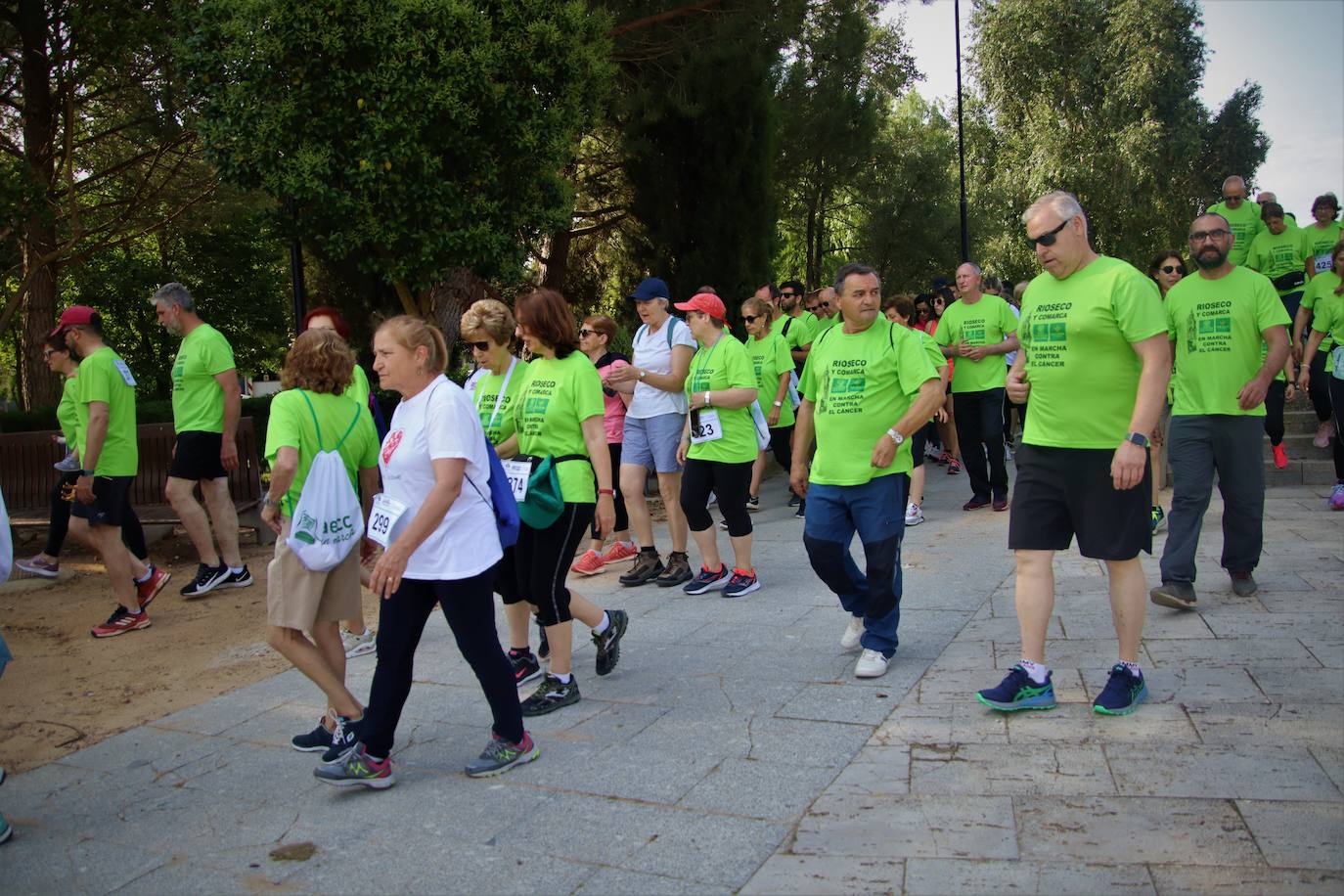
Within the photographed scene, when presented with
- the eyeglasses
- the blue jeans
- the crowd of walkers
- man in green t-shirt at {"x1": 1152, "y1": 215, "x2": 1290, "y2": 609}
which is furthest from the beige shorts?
man in green t-shirt at {"x1": 1152, "y1": 215, "x2": 1290, "y2": 609}

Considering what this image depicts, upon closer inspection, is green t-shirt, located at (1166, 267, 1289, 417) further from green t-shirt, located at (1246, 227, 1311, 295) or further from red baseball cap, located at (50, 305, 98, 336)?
red baseball cap, located at (50, 305, 98, 336)

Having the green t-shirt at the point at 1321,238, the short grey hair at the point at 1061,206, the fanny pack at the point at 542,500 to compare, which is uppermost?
the green t-shirt at the point at 1321,238

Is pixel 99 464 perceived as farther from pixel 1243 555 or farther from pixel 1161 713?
pixel 1243 555

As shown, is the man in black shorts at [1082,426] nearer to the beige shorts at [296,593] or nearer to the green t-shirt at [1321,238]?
the beige shorts at [296,593]

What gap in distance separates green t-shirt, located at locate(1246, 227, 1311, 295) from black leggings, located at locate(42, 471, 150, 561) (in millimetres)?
9757

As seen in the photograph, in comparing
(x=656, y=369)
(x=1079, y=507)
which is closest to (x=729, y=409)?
(x=656, y=369)

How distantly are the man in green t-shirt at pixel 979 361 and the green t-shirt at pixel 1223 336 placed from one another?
3.19m

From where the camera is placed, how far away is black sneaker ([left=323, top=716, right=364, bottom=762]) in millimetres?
4199

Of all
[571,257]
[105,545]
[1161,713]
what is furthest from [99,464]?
[571,257]

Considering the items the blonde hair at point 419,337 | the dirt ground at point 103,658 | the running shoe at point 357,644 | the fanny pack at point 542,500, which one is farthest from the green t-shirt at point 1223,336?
the dirt ground at point 103,658

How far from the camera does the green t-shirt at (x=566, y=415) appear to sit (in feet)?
16.6

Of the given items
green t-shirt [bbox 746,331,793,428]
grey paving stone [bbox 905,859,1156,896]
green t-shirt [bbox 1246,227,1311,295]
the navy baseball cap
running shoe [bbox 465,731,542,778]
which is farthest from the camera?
green t-shirt [bbox 1246,227,1311,295]

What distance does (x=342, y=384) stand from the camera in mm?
4586

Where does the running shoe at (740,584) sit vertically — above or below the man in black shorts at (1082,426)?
below
